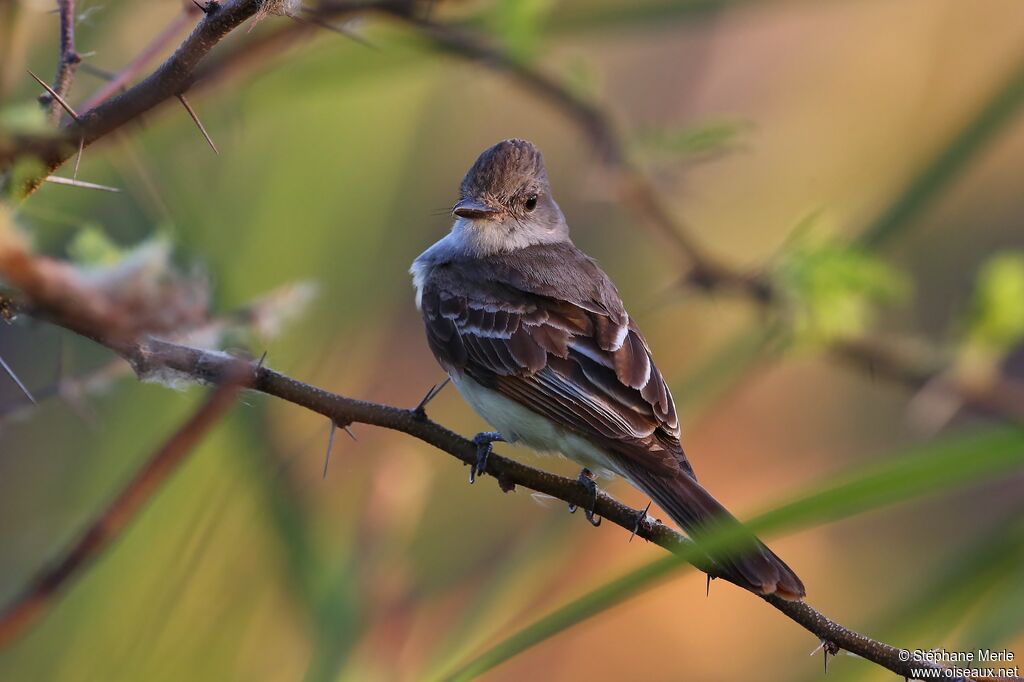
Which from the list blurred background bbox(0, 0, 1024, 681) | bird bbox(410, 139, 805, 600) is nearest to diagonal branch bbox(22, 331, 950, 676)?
→ bird bbox(410, 139, 805, 600)

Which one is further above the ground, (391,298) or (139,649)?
(391,298)

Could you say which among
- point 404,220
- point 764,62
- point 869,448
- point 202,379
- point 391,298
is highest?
point 764,62

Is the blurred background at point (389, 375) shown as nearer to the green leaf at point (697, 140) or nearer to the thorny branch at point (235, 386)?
the green leaf at point (697, 140)

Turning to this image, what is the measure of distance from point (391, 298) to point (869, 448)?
3548 millimetres

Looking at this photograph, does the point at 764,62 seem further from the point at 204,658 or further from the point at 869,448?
the point at 204,658

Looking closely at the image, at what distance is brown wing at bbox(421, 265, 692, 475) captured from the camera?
10.4 ft

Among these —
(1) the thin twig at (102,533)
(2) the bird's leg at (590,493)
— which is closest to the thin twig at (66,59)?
(1) the thin twig at (102,533)

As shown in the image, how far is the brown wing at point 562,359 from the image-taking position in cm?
317

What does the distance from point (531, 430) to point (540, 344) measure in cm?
28

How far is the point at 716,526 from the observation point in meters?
2.41

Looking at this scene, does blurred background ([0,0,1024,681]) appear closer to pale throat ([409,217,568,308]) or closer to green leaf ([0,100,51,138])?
green leaf ([0,100,51,138])

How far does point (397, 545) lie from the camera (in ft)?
11.3

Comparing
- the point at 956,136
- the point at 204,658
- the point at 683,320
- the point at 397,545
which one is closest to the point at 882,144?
the point at 683,320

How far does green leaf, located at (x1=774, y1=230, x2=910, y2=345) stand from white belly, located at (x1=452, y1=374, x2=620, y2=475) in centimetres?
89
